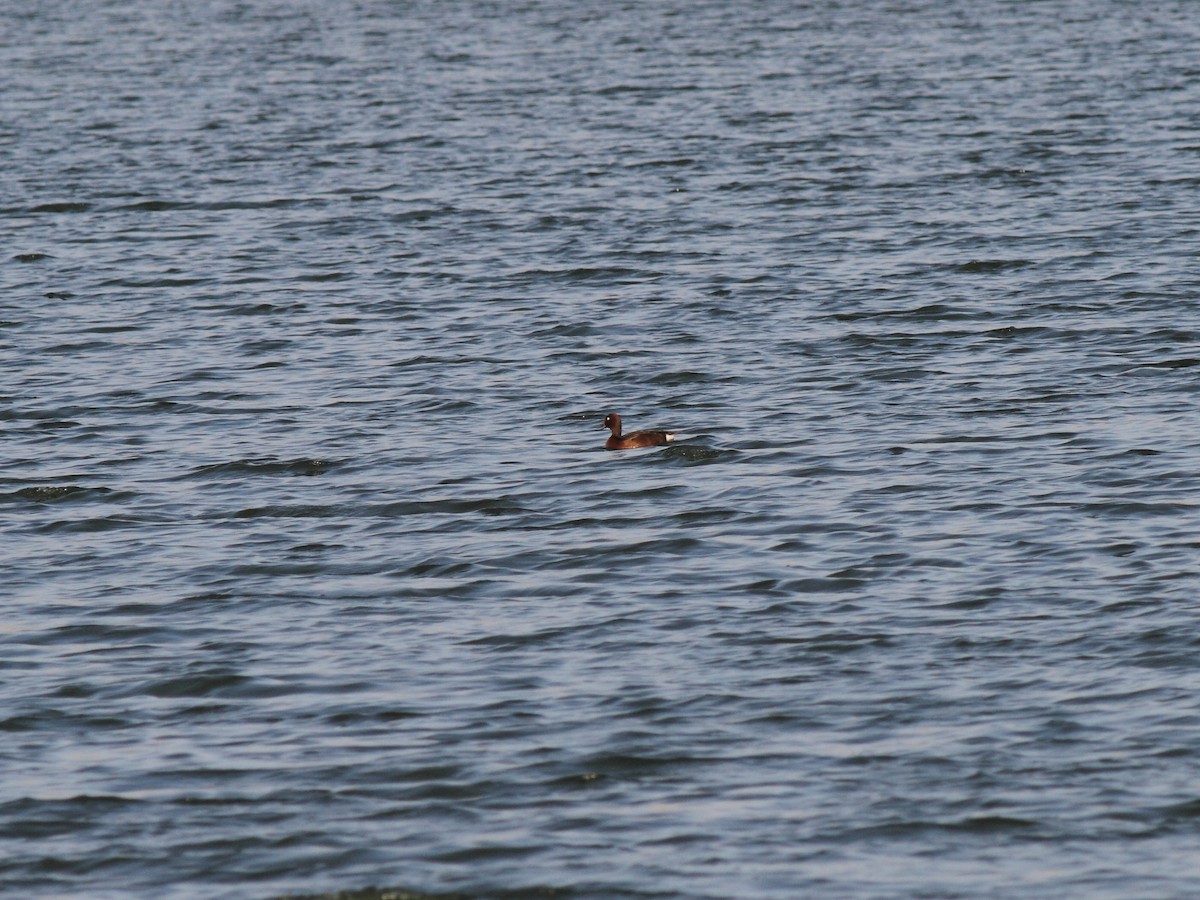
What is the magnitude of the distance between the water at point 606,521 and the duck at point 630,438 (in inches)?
12.7

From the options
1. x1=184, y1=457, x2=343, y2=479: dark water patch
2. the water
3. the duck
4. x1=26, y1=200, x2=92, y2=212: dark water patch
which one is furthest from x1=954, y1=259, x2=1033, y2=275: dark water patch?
x1=26, y1=200, x2=92, y2=212: dark water patch

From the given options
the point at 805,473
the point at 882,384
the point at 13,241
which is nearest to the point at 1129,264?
the point at 882,384

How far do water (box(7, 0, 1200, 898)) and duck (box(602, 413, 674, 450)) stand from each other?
323 millimetres

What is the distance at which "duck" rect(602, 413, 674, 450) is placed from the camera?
2323 centimetres

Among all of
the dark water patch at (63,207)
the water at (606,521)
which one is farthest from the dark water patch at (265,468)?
the dark water patch at (63,207)

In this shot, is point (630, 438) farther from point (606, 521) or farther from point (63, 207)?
point (63, 207)

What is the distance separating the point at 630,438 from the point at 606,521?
2425 mm

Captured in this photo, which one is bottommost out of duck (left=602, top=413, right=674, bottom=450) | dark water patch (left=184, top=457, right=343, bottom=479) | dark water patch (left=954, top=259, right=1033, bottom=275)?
dark water patch (left=954, top=259, right=1033, bottom=275)

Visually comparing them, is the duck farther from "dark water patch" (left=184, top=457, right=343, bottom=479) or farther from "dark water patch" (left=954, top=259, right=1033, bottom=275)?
"dark water patch" (left=954, top=259, right=1033, bottom=275)

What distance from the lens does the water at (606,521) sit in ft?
45.6

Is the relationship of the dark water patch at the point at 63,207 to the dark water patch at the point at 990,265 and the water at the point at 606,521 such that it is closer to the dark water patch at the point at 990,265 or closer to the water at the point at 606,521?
the water at the point at 606,521

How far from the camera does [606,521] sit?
2092cm

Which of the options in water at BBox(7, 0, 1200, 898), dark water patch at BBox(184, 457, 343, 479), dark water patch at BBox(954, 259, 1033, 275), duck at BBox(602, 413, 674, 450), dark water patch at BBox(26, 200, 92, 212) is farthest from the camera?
dark water patch at BBox(26, 200, 92, 212)

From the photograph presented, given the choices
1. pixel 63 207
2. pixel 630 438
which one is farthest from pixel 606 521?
pixel 63 207
